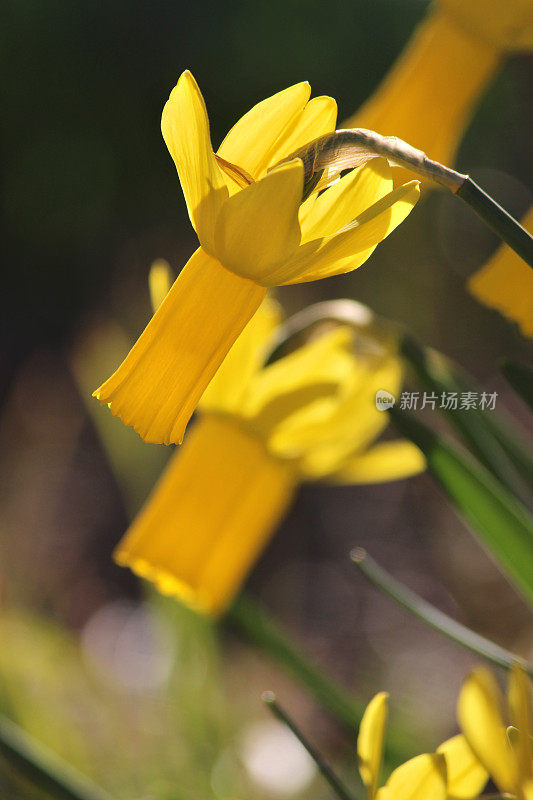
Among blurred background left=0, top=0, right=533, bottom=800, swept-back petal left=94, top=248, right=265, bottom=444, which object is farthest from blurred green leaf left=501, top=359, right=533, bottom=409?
blurred background left=0, top=0, right=533, bottom=800

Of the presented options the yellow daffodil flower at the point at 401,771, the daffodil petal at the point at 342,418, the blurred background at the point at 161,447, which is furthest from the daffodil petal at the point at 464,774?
the blurred background at the point at 161,447

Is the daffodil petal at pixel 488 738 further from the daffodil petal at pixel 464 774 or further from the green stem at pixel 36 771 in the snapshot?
the green stem at pixel 36 771

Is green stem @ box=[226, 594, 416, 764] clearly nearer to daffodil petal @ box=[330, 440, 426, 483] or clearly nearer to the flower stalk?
daffodil petal @ box=[330, 440, 426, 483]

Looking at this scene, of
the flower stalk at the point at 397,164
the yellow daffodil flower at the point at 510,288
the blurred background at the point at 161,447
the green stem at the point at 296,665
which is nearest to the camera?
the flower stalk at the point at 397,164

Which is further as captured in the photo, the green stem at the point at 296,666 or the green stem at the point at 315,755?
the green stem at the point at 296,666

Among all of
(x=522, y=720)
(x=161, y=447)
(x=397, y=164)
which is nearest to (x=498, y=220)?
(x=397, y=164)

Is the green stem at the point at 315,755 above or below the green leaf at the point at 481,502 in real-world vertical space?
below

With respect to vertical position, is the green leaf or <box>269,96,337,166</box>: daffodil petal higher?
<box>269,96,337,166</box>: daffodil petal

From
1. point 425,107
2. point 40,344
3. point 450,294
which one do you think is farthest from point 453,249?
point 425,107
